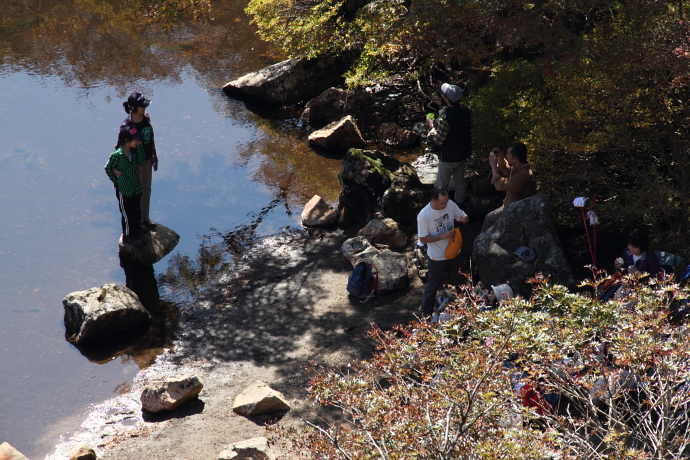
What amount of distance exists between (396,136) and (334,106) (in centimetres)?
165

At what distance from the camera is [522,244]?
20.7 feet

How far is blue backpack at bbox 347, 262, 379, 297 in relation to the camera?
7.22 metres

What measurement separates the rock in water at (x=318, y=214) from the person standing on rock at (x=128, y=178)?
7.92ft

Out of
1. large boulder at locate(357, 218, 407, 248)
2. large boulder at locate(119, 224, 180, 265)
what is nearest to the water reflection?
large boulder at locate(119, 224, 180, 265)

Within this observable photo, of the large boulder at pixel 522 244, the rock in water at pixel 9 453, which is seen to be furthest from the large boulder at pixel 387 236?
the rock in water at pixel 9 453

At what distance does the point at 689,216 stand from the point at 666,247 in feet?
1.35

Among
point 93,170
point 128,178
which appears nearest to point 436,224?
point 128,178

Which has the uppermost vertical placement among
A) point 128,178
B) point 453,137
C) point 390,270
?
point 128,178

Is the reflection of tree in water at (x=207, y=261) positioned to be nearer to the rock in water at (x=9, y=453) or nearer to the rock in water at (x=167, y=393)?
the rock in water at (x=167, y=393)

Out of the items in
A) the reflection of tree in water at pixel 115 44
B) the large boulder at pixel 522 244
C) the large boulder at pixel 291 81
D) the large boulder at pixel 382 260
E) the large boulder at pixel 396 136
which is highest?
A: the reflection of tree in water at pixel 115 44

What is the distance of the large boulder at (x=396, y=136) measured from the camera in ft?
35.4

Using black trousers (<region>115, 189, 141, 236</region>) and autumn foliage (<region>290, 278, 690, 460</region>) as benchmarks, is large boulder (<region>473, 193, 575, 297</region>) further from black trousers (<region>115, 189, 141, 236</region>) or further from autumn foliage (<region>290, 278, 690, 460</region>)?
black trousers (<region>115, 189, 141, 236</region>)

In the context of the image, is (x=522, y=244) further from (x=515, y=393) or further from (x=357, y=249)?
(x=515, y=393)

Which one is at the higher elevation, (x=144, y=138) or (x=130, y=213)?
(x=144, y=138)
